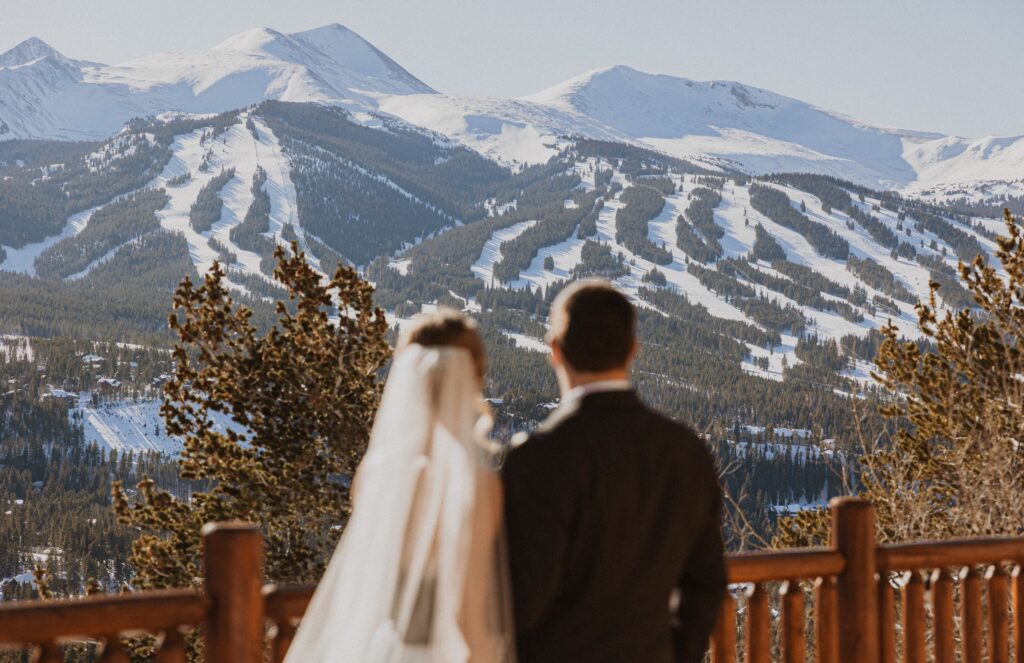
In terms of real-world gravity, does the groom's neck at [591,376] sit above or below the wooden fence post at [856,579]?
above

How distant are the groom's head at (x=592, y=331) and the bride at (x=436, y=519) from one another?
0.64ft

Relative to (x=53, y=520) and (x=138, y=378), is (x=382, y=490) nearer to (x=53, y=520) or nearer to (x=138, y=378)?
(x=53, y=520)

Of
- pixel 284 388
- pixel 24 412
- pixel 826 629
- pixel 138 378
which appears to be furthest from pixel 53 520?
pixel 826 629

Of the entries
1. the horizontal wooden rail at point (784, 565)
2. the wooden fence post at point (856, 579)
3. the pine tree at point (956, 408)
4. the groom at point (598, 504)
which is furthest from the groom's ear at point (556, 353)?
the pine tree at point (956, 408)

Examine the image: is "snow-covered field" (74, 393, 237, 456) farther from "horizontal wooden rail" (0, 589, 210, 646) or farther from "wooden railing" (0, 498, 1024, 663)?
"horizontal wooden rail" (0, 589, 210, 646)

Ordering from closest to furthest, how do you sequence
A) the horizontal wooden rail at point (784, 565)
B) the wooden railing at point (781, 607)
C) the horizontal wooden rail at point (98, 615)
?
1. the horizontal wooden rail at point (98, 615)
2. the wooden railing at point (781, 607)
3. the horizontal wooden rail at point (784, 565)

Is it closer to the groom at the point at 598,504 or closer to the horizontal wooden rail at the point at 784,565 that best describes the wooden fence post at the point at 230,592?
the groom at the point at 598,504

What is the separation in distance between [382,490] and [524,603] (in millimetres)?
386

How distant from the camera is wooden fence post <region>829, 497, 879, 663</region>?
3990 millimetres

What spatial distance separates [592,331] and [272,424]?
10.5 meters

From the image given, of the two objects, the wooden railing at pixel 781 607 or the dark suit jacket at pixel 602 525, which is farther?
the wooden railing at pixel 781 607

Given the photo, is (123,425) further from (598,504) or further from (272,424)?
(598,504)

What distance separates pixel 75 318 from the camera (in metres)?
176

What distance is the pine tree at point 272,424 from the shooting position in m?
11.9
